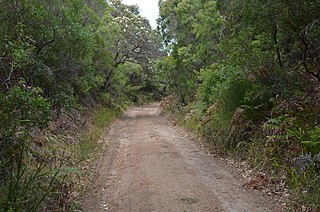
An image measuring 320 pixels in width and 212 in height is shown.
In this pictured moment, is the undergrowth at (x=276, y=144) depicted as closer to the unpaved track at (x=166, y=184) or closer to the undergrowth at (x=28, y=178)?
the unpaved track at (x=166, y=184)

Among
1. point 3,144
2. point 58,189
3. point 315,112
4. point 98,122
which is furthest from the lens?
point 98,122

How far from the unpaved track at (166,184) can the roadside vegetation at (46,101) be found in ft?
2.05

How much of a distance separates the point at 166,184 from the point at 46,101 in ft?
9.87

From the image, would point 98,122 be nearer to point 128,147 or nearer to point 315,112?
point 128,147

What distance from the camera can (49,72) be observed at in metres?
9.88

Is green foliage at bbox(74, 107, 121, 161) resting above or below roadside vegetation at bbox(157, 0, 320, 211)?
below

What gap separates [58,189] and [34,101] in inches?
62.4

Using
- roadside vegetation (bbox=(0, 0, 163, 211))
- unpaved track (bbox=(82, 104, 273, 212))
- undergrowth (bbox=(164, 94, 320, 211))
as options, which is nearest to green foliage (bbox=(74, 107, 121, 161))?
roadside vegetation (bbox=(0, 0, 163, 211))

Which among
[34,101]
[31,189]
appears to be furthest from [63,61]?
[31,189]

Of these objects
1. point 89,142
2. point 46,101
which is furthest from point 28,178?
point 89,142

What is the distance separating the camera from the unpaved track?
21.7ft

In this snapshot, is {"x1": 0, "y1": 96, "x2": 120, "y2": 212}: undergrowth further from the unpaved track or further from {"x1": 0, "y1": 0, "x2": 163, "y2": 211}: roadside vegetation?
the unpaved track

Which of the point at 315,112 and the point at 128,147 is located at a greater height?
the point at 315,112

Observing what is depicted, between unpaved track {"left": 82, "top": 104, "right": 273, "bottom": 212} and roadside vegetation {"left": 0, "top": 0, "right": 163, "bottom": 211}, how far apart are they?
24.6 inches
